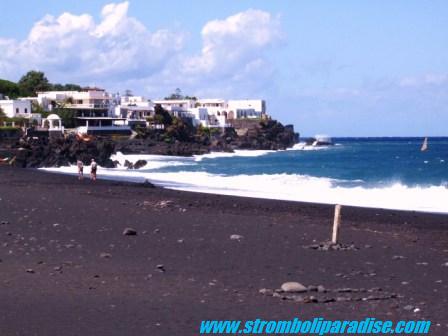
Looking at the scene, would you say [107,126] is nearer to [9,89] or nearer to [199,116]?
[9,89]

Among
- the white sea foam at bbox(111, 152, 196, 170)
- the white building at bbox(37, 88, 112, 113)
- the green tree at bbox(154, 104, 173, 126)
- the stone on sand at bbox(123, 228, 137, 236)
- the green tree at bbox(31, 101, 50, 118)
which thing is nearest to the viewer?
the stone on sand at bbox(123, 228, 137, 236)

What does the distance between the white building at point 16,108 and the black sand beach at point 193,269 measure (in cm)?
7324

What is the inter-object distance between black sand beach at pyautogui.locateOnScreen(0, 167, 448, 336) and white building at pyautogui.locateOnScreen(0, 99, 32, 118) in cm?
7324

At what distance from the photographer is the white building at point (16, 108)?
294 feet

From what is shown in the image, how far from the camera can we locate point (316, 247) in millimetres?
13359

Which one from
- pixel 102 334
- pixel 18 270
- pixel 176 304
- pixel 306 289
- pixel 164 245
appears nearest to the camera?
pixel 102 334

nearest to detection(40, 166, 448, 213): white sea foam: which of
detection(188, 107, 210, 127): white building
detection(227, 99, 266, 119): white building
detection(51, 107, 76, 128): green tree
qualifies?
detection(51, 107, 76, 128): green tree

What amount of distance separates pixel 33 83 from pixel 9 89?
49.7ft

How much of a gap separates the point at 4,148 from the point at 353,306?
55.4 meters

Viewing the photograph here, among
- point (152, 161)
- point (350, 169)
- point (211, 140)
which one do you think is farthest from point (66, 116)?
point (350, 169)

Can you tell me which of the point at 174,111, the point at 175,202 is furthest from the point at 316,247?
the point at 174,111

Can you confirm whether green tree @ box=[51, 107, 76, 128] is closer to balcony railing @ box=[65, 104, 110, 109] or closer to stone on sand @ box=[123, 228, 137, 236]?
balcony railing @ box=[65, 104, 110, 109]

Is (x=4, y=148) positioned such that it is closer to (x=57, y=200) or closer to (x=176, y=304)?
(x=57, y=200)

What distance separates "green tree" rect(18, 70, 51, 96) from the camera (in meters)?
126
